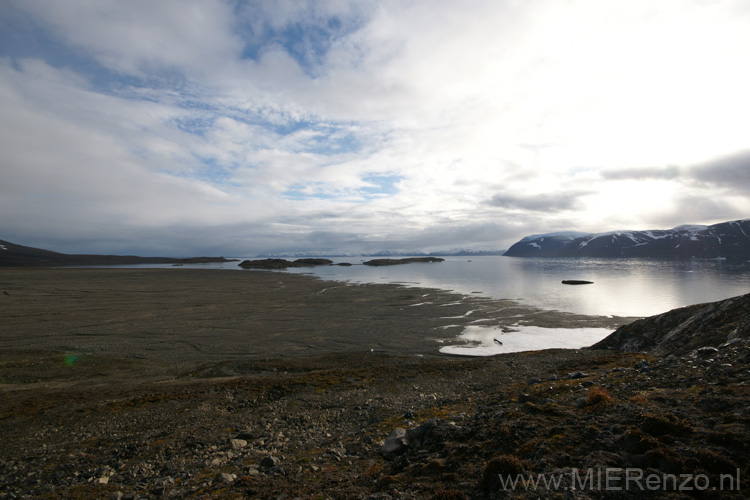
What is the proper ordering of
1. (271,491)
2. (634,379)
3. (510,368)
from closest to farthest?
(271,491) < (634,379) < (510,368)

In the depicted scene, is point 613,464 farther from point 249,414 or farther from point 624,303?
point 624,303

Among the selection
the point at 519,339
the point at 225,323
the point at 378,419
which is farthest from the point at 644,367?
the point at 225,323

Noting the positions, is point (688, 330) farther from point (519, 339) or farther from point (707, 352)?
point (519, 339)

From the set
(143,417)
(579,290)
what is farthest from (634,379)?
(579,290)

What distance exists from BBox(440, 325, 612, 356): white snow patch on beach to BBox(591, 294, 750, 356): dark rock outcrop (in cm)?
357

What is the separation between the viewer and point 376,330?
30562mm

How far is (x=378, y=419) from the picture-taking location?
1153cm

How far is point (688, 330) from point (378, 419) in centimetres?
1897

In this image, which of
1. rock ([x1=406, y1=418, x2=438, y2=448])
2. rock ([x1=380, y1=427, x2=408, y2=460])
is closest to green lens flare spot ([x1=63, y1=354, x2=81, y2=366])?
rock ([x1=380, y1=427, x2=408, y2=460])

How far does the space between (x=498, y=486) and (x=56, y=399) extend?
17972 mm

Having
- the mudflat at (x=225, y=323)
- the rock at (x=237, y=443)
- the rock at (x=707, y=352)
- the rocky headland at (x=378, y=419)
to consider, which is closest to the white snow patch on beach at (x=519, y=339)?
the mudflat at (x=225, y=323)

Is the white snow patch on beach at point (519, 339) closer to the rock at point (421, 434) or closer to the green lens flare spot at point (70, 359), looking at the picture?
the rock at point (421, 434)

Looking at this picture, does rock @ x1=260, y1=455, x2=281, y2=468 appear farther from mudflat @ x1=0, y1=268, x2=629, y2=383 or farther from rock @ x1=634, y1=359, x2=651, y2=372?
mudflat @ x1=0, y1=268, x2=629, y2=383

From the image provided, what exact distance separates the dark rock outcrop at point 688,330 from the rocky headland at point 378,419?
13cm
